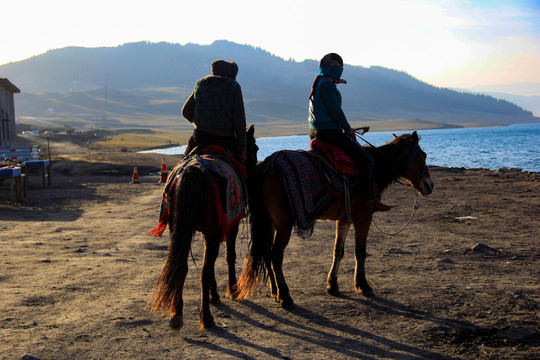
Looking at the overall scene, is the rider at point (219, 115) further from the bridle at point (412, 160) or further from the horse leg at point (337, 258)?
the bridle at point (412, 160)

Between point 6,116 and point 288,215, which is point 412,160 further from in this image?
point 6,116

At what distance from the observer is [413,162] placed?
7500mm

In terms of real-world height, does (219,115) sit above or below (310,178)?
above

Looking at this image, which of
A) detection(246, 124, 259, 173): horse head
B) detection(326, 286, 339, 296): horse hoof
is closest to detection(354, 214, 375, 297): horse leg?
detection(326, 286, 339, 296): horse hoof

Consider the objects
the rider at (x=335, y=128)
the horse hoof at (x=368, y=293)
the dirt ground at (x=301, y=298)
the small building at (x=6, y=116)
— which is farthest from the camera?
the small building at (x=6, y=116)

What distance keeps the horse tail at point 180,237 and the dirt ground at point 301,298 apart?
416mm

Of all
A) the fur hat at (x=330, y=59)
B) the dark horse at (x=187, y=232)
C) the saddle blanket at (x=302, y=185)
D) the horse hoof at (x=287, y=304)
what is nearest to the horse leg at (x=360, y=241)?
the saddle blanket at (x=302, y=185)

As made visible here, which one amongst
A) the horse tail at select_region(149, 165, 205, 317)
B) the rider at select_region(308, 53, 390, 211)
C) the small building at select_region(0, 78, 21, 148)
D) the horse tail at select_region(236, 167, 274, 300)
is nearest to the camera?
the horse tail at select_region(149, 165, 205, 317)

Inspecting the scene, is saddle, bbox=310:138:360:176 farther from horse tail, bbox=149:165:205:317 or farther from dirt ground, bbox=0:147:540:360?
horse tail, bbox=149:165:205:317

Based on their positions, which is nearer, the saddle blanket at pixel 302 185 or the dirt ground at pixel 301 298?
the dirt ground at pixel 301 298

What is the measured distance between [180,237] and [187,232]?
0.27 ft

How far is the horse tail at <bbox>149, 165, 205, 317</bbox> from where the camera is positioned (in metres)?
5.27

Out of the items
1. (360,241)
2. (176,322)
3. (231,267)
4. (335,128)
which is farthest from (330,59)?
(176,322)

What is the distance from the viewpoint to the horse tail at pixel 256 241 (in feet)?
21.5
